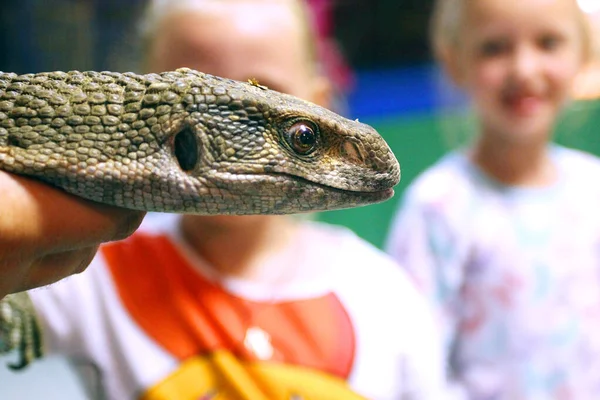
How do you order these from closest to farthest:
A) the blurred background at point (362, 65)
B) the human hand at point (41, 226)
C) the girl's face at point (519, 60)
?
the human hand at point (41, 226)
the blurred background at point (362, 65)
the girl's face at point (519, 60)

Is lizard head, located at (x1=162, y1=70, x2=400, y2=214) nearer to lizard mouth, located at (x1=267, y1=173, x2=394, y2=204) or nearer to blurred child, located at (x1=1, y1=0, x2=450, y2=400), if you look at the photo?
lizard mouth, located at (x1=267, y1=173, x2=394, y2=204)

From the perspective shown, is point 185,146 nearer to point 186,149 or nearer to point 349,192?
point 186,149

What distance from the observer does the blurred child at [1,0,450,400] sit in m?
0.89

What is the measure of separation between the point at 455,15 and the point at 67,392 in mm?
1077

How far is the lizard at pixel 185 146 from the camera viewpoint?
1.51 feet

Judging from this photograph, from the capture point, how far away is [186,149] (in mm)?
479

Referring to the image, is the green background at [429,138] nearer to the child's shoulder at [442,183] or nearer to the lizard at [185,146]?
the child's shoulder at [442,183]

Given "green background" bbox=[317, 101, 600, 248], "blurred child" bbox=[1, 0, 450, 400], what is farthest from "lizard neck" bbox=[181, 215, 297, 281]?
"green background" bbox=[317, 101, 600, 248]

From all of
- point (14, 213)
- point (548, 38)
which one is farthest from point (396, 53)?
point (14, 213)

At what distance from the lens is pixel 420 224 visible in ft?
4.11

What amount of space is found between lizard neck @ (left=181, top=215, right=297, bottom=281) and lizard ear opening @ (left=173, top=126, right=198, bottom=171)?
536 millimetres

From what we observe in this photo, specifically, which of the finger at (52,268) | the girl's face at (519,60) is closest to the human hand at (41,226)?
the finger at (52,268)

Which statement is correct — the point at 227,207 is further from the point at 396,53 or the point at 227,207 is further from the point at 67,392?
the point at 396,53

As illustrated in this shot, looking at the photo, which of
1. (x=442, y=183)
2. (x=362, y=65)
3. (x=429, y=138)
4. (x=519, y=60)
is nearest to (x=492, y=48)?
(x=519, y=60)
